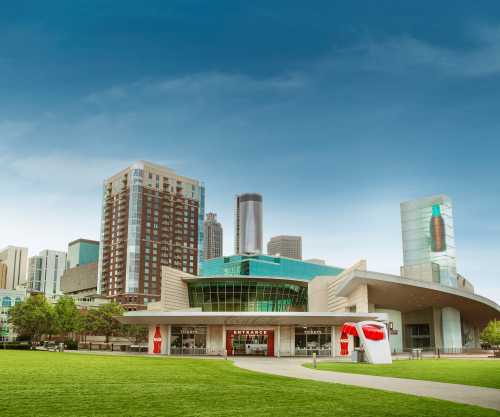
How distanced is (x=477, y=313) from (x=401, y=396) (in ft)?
288

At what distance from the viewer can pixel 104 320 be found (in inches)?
4245

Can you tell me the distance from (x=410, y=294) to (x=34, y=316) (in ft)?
196

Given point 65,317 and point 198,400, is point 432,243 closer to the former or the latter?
point 65,317

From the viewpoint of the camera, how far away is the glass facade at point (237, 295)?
8931cm

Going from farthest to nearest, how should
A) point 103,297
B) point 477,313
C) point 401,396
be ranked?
point 103,297 < point 477,313 < point 401,396

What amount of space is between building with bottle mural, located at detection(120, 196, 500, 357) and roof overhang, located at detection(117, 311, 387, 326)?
121 millimetres

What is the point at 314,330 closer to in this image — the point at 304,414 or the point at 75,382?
the point at 75,382

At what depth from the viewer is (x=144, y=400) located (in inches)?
685

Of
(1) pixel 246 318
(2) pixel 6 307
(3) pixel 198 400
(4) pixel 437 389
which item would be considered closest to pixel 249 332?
(1) pixel 246 318

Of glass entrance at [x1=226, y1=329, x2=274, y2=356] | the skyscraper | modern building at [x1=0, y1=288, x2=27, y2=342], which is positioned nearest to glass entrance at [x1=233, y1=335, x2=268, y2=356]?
glass entrance at [x1=226, y1=329, x2=274, y2=356]

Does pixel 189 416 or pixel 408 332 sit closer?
pixel 189 416

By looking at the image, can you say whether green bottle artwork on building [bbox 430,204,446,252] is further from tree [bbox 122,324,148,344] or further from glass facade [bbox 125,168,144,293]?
glass facade [bbox 125,168,144,293]

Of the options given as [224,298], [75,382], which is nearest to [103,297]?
[224,298]

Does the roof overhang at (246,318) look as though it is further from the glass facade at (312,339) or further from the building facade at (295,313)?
the glass facade at (312,339)
